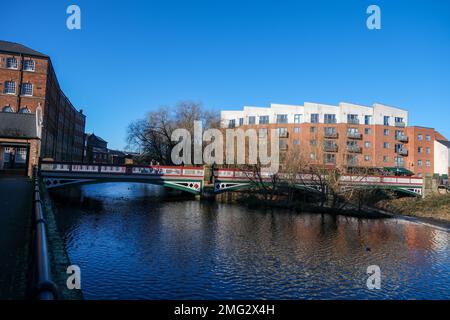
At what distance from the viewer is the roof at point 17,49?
39.7 meters

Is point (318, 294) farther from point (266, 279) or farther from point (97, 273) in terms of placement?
point (97, 273)

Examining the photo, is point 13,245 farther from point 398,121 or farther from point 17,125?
point 398,121

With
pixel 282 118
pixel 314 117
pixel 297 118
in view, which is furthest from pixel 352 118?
pixel 282 118

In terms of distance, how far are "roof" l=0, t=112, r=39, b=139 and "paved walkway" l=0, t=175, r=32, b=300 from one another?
551 inches

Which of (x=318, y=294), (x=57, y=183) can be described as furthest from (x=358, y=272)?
(x=57, y=183)

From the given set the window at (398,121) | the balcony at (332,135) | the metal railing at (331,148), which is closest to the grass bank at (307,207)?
the metal railing at (331,148)

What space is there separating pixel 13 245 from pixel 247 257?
311 inches

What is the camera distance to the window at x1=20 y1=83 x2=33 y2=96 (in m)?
39.8

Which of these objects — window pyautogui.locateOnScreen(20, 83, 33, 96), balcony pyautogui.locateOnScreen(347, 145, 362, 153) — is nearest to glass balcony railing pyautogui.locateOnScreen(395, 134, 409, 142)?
balcony pyautogui.locateOnScreen(347, 145, 362, 153)

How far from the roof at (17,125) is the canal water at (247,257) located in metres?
9.19

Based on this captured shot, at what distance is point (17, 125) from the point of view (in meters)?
27.1

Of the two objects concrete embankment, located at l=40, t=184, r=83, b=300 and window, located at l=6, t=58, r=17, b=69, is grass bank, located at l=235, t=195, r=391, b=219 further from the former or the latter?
window, located at l=6, t=58, r=17, b=69

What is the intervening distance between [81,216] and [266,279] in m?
14.8
